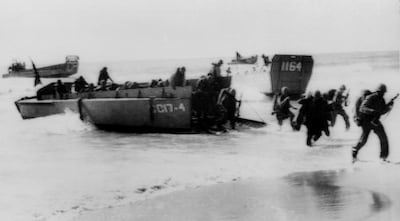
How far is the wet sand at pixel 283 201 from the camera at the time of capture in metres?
5.47

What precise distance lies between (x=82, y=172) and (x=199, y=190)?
228cm

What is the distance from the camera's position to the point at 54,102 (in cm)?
1417

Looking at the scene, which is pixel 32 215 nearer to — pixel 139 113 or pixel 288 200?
pixel 288 200

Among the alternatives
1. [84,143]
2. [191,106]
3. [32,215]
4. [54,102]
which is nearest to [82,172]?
[32,215]

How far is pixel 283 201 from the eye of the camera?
5887 millimetres

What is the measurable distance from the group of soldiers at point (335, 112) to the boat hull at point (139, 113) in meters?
2.39

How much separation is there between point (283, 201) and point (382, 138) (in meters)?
2.66

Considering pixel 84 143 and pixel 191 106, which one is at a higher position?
pixel 191 106

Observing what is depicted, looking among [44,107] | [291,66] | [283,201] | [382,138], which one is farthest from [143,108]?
[291,66]

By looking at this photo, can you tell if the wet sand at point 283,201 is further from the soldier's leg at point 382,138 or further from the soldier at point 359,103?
the soldier at point 359,103

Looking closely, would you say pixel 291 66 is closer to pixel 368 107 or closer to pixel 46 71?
pixel 368 107

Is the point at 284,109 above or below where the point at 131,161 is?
above

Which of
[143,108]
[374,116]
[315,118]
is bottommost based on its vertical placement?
[143,108]

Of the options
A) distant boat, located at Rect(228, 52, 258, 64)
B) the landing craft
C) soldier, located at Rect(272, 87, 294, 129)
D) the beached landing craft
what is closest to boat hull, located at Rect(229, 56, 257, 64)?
distant boat, located at Rect(228, 52, 258, 64)
